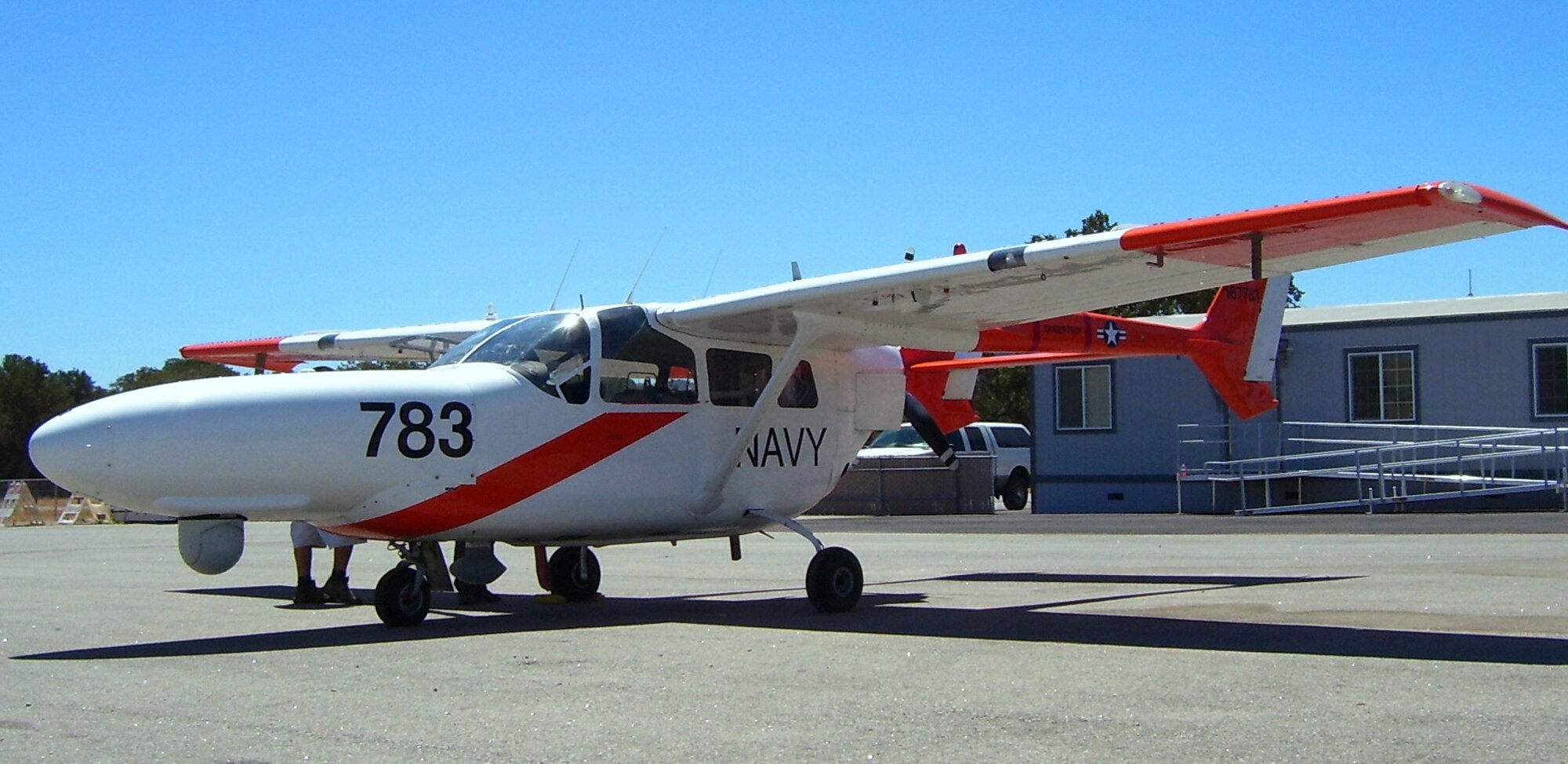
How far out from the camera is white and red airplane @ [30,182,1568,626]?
9016mm

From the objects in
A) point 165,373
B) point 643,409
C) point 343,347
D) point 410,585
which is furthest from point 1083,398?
point 165,373

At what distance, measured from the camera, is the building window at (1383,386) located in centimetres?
2808

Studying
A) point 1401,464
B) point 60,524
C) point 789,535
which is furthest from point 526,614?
point 60,524

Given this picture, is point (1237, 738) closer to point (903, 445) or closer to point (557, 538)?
point (557, 538)

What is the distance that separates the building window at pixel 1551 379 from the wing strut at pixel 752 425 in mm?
19838

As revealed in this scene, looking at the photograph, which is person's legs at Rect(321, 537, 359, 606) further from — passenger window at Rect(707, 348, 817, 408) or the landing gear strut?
passenger window at Rect(707, 348, 817, 408)

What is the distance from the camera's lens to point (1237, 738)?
5844 millimetres

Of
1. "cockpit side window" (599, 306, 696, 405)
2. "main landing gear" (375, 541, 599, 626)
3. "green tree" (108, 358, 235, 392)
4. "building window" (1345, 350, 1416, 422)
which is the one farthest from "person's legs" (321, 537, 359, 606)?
"green tree" (108, 358, 235, 392)

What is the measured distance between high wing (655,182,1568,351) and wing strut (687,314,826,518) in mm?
104

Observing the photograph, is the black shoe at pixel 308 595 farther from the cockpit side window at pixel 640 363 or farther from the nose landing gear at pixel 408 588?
the cockpit side window at pixel 640 363

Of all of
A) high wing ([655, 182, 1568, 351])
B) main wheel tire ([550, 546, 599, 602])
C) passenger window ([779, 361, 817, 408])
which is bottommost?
main wheel tire ([550, 546, 599, 602])

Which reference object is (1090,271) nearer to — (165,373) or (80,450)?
(80,450)

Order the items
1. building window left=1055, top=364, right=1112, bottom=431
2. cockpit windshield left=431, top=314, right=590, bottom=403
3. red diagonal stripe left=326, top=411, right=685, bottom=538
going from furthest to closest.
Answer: building window left=1055, top=364, right=1112, bottom=431 < cockpit windshield left=431, top=314, right=590, bottom=403 < red diagonal stripe left=326, top=411, right=685, bottom=538

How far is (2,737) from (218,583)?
9.04 meters
